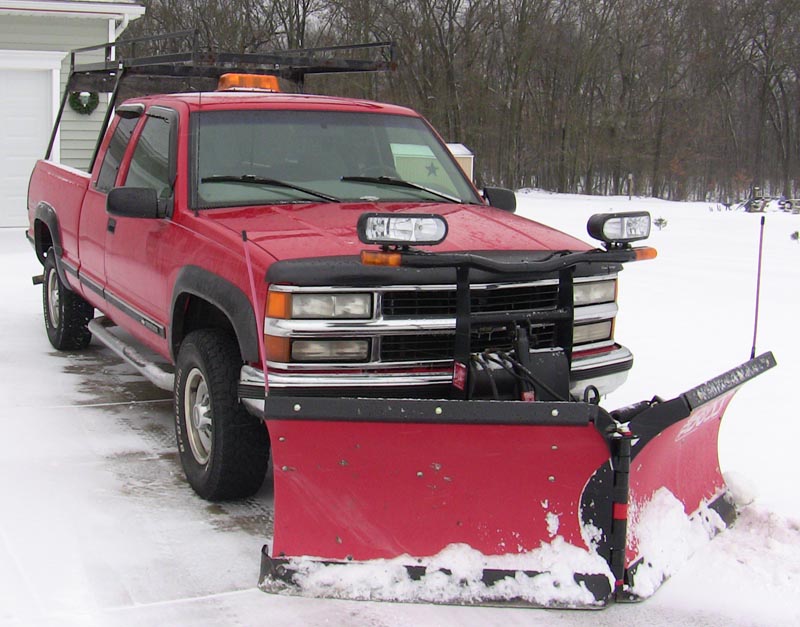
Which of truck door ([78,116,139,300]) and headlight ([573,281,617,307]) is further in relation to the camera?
truck door ([78,116,139,300])

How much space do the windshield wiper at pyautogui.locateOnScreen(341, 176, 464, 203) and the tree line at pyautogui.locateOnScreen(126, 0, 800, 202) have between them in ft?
88.8

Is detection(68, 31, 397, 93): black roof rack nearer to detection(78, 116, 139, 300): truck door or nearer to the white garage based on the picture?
detection(78, 116, 139, 300): truck door

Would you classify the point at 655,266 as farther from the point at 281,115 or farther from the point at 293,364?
the point at 293,364

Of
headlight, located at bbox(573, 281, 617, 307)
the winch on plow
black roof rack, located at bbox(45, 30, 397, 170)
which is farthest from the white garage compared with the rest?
the winch on plow

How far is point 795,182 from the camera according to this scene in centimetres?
3472

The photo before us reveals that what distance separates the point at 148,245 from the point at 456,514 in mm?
2436

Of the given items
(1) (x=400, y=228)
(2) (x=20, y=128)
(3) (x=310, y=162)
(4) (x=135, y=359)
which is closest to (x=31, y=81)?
(2) (x=20, y=128)

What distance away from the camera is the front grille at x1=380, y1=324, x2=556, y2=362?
4.09 metres

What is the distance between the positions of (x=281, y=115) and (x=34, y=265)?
7817 millimetres

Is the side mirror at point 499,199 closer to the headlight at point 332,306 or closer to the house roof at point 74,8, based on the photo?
the headlight at point 332,306

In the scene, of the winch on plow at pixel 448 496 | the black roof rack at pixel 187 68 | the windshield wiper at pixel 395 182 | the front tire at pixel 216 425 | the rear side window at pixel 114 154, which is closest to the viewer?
the winch on plow at pixel 448 496

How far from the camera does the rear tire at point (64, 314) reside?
24.9 ft

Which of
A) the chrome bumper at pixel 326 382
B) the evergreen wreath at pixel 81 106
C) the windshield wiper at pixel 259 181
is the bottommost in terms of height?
the chrome bumper at pixel 326 382

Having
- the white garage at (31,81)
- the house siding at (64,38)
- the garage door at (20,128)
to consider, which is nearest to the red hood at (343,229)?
the house siding at (64,38)
